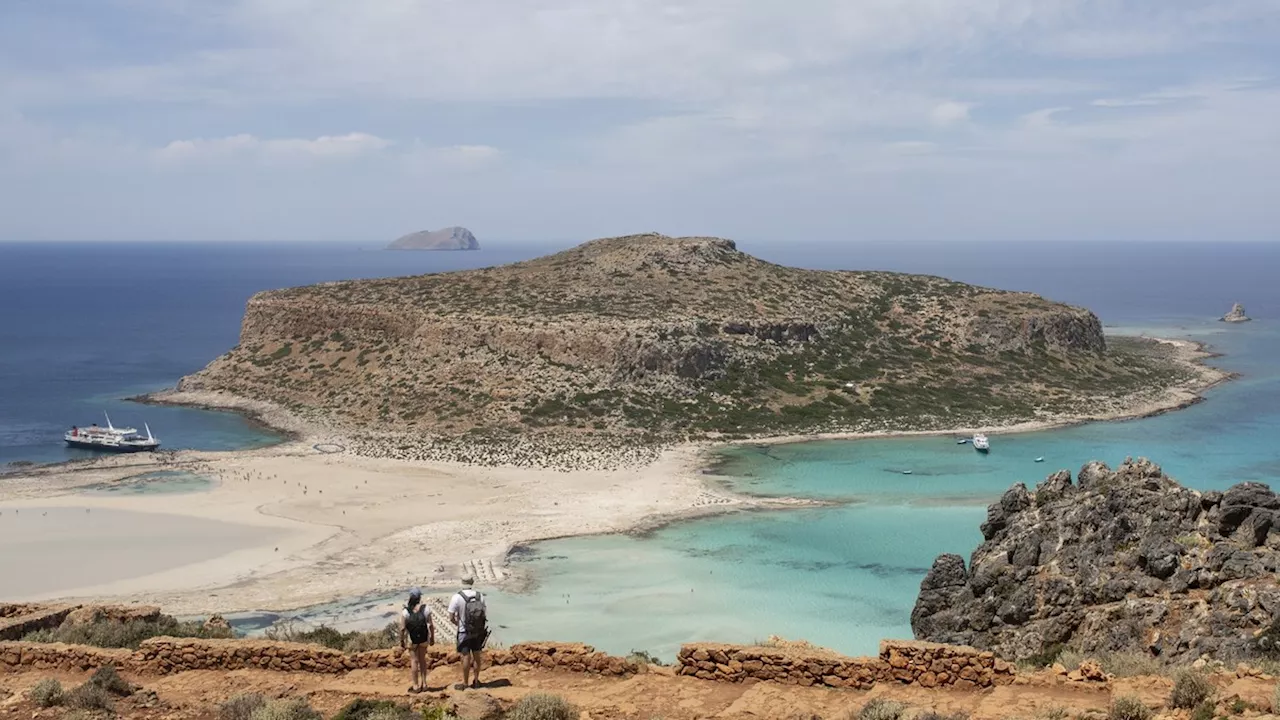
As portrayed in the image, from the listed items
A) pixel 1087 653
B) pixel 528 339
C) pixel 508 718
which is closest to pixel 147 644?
pixel 508 718

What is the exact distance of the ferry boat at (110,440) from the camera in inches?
2383

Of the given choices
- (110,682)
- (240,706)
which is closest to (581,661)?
(240,706)

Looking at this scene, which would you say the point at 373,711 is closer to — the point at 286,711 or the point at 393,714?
the point at 393,714

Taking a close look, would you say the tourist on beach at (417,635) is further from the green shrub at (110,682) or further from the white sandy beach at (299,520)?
the white sandy beach at (299,520)

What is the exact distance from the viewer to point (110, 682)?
44.7ft

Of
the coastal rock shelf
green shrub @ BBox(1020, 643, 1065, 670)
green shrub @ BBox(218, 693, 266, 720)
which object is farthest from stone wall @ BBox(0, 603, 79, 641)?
green shrub @ BBox(1020, 643, 1065, 670)

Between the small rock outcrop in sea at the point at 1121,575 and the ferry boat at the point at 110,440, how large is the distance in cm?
5143

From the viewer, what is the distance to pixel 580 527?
44219 millimetres

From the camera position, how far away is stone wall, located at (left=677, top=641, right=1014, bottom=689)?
13516mm

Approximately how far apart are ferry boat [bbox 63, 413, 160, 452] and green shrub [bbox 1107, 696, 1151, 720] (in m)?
60.1

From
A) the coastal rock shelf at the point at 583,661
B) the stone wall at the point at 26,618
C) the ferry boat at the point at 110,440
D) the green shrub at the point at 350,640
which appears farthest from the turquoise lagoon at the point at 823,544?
the ferry boat at the point at 110,440

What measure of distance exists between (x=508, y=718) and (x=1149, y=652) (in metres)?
13.4

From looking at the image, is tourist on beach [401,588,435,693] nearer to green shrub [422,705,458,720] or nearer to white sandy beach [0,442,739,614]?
green shrub [422,705,458,720]

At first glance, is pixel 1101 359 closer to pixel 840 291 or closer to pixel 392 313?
pixel 840 291
